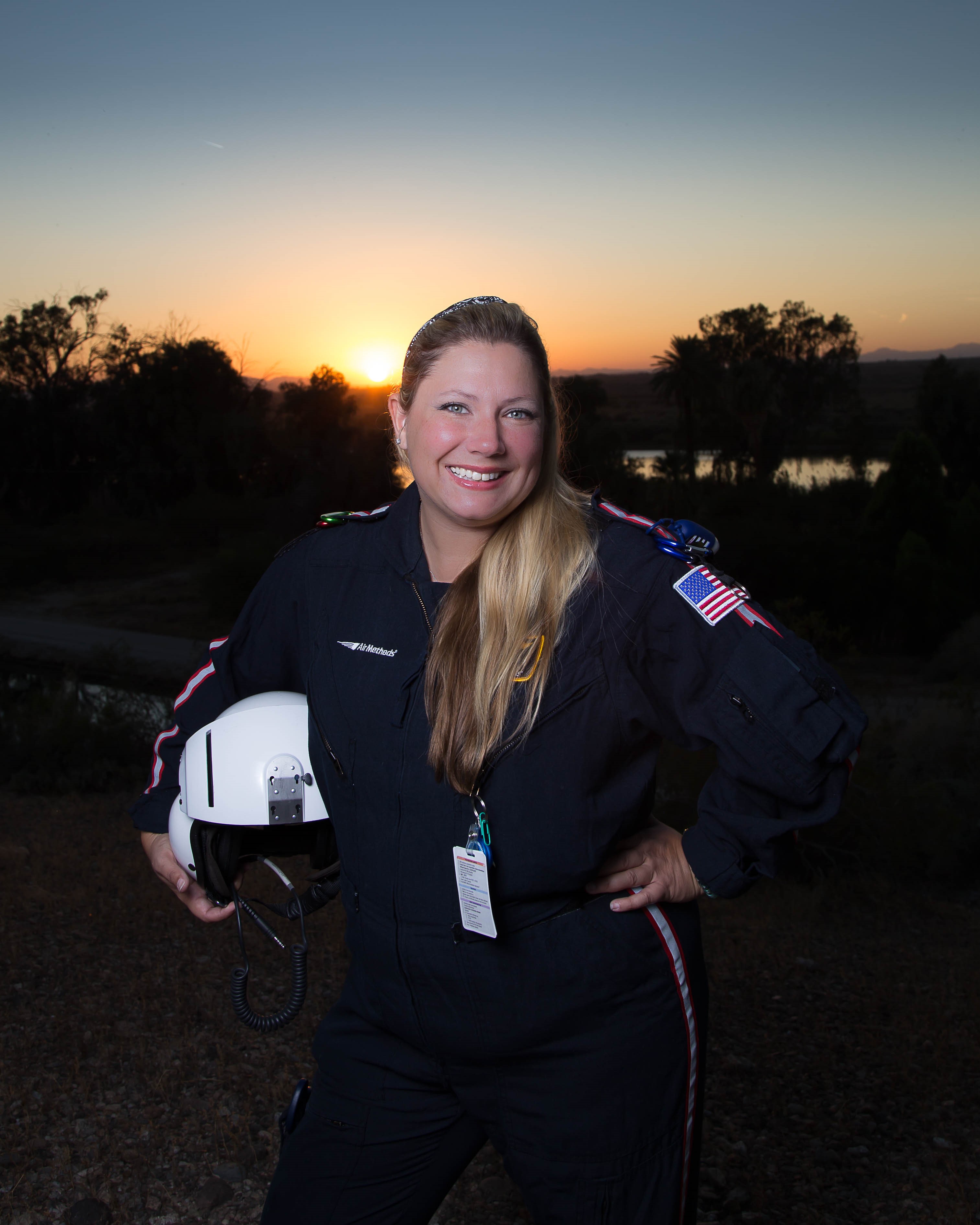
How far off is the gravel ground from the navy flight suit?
1.99m

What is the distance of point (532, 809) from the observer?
1.72 metres

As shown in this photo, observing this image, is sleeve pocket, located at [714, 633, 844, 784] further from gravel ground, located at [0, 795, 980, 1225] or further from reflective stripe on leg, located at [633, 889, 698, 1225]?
gravel ground, located at [0, 795, 980, 1225]

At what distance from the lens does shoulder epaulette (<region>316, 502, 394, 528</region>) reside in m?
2.15

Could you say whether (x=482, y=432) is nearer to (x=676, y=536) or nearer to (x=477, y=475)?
(x=477, y=475)

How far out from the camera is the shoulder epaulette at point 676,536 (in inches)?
70.5

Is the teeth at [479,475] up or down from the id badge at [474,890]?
up

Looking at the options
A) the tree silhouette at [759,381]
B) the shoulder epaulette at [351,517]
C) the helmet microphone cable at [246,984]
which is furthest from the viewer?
the tree silhouette at [759,381]

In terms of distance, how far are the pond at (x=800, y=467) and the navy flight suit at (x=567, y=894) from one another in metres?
38.6

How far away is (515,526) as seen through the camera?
189 centimetres

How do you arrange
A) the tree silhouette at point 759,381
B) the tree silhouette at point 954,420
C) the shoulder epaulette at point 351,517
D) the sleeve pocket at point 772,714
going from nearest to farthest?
the sleeve pocket at point 772,714 → the shoulder epaulette at point 351,517 → the tree silhouette at point 954,420 → the tree silhouette at point 759,381

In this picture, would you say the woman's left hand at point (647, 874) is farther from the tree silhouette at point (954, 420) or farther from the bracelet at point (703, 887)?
the tree silhouette at point (954, 420)

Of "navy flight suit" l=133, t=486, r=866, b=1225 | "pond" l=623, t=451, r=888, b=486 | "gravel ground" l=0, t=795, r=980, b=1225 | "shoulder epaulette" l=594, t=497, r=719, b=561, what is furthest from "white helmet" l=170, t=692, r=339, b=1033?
"pond" l=623, t=451, r=888, b=486

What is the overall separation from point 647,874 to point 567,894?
0.47 ft

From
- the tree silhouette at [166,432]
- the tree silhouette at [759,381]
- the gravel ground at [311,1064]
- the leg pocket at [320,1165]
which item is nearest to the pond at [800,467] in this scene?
the tree silhouette at [759,381]
